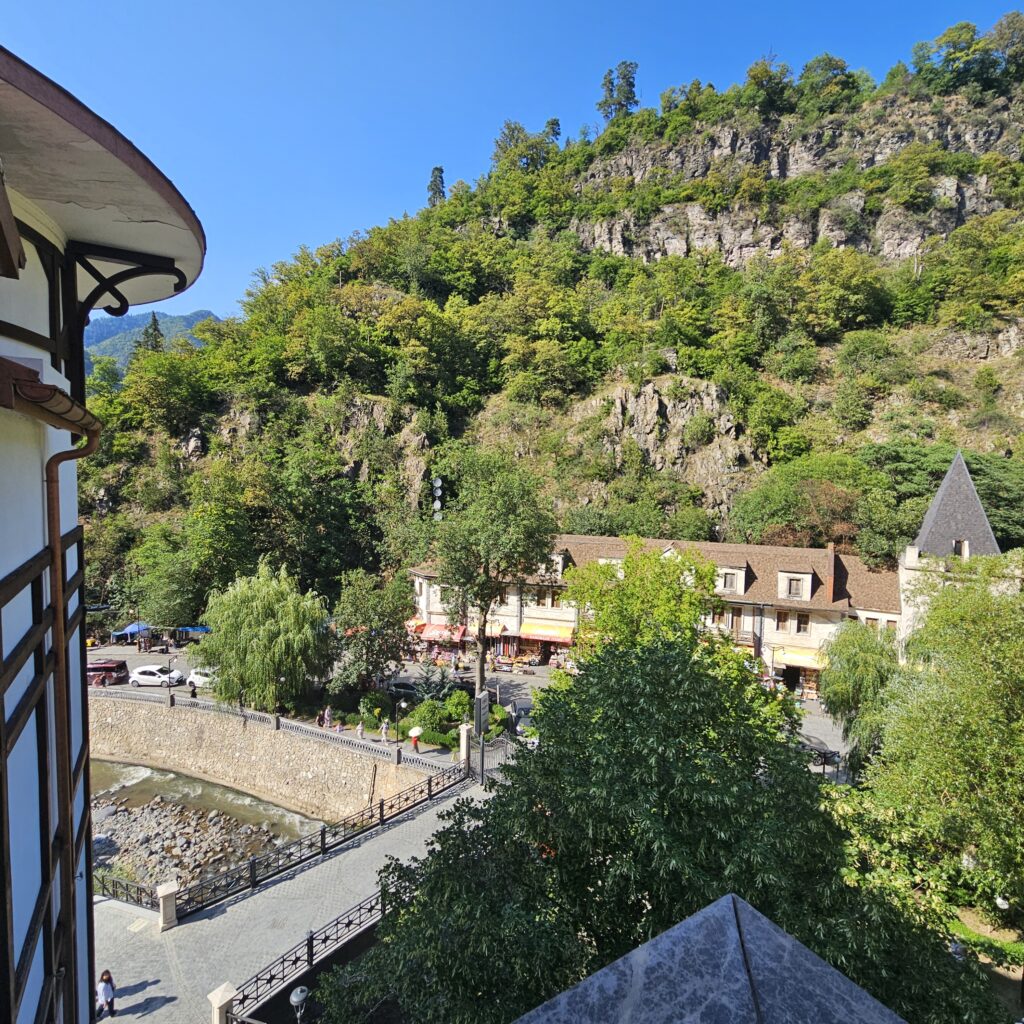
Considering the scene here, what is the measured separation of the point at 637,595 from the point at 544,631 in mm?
12199

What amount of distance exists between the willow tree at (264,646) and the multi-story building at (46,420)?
54.7 feet

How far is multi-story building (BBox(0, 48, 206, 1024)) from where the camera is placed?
8.53 ft

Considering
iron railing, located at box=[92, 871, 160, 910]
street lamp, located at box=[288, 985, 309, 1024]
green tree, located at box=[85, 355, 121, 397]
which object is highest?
green tree, located at box=[85, 355, 121, 397]

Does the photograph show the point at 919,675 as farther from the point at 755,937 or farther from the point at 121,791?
the point at 121,791

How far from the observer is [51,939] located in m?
4.11

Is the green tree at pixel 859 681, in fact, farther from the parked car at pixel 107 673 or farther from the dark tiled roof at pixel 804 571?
the parked car at pixel 107 673

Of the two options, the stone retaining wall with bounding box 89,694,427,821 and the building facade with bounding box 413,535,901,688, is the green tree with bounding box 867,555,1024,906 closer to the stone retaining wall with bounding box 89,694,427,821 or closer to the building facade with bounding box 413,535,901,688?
the building facade with bounding box 413,535,901,688

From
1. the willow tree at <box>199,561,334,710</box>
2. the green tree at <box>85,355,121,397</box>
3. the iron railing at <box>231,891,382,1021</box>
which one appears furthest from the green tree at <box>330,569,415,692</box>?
the green tree at <box>85,355,121,397</box>

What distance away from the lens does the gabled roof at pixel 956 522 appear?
75.8ft

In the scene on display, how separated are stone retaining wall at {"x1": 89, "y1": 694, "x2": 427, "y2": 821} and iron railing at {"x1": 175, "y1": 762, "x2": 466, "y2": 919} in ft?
2.77

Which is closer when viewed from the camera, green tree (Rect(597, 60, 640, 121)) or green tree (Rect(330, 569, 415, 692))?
green tree (Rect(330, 569, 415, 692))

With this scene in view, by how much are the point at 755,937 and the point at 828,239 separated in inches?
2611

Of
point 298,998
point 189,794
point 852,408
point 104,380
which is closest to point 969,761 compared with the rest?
point 298,998

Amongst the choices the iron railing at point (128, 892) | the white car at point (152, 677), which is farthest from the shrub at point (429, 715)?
the white car at point (152, 677)
